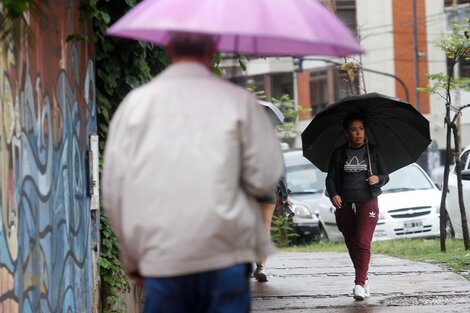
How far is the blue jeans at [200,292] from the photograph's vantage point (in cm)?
468

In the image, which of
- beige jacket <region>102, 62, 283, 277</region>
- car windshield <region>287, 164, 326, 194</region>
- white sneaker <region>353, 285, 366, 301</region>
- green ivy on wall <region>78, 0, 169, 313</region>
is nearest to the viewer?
beige jacket <region>102, 62, 283, 277</region>

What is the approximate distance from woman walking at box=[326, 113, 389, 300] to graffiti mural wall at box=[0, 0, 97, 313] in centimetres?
312

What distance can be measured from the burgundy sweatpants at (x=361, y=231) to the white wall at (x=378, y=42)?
42807mm

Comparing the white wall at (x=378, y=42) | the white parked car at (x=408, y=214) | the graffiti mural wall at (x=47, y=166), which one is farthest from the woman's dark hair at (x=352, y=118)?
the white wall at (x=378, y=42)

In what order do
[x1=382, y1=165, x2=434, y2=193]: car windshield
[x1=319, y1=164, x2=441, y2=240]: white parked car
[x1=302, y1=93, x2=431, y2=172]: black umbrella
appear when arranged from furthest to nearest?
1. [x1=382, y1=165, x2=434, y2=193]: car windshield
2. [x1=319, y1=164, x2=441, y2=240]: white parked car
3. [x1=302, y1=93, x2=431, y2=172]: black umbrella

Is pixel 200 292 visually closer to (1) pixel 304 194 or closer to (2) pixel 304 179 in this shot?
(1) pixel 304 194

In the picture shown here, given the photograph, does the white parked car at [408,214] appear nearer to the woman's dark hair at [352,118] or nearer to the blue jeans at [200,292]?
the woman's dark hair at [352,118]

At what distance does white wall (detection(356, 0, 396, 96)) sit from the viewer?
176ft

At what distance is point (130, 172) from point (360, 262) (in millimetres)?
6601

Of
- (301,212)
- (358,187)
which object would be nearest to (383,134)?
(358,187)

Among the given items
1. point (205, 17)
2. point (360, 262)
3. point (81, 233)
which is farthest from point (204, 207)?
point (360, 262)

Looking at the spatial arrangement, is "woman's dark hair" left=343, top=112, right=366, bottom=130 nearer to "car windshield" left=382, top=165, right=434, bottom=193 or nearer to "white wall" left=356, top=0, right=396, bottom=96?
"car windshield" left=382, top=165, right=434, bottom=193

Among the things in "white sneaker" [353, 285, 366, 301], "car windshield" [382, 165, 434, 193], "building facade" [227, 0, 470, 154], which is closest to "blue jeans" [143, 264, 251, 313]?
"white sneaker" [353, 285, 366, 301]

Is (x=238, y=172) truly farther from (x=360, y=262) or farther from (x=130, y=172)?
(x=360, y=262)
